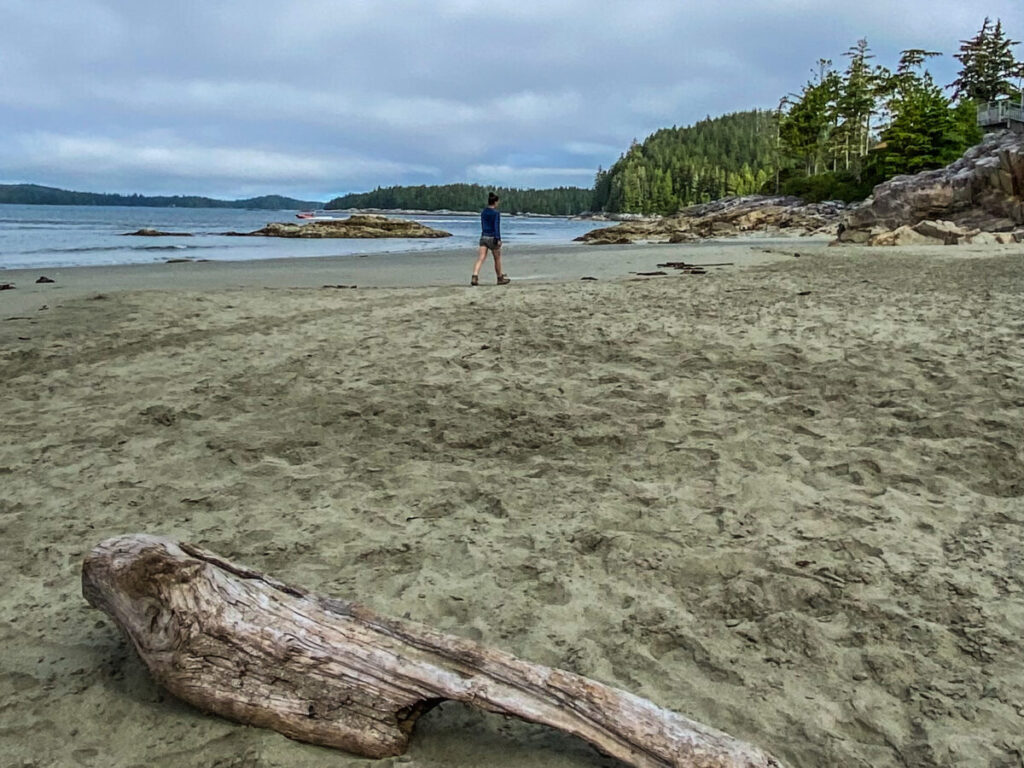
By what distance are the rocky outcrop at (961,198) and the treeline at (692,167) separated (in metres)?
72.0

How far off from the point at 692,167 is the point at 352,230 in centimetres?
8553

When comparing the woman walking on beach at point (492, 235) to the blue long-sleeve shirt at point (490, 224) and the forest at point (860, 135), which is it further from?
the forest at point (860, 135)

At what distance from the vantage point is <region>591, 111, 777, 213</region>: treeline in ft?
364

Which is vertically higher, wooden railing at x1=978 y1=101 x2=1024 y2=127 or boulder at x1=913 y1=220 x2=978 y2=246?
wooden railing at x1=978 y1=101 x2=1024 y2=127

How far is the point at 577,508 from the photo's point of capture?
Result: 389 cm

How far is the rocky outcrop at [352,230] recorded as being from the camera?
44.6 m

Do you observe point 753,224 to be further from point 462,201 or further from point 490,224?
point 462,201

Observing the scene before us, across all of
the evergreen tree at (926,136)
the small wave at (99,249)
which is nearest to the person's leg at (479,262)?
the small wave at (99,249)

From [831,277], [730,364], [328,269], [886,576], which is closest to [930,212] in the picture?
[831,277]

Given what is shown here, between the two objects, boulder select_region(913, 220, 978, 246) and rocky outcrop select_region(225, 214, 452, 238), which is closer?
boulder select_region(913, 220, 978, 246)

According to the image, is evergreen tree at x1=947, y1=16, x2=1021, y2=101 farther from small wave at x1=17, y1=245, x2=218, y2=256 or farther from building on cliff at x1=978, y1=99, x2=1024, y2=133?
small wave at x1=17, y1=245, x2=218, y2=256

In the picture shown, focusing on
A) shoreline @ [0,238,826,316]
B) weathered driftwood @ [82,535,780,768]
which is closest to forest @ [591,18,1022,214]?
shoreline @ [0,238,826,316]

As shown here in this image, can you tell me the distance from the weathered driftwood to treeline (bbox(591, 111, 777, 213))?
10707 cm

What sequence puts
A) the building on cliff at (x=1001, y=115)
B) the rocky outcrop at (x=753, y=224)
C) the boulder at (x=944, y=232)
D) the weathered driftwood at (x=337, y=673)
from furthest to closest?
the building on cliff at (x=1001, y=115), the rocky outcrop at (x=753, y=224), the boulder at (x=944, y=232), the weathered driftwood at (x=337, y=673)
